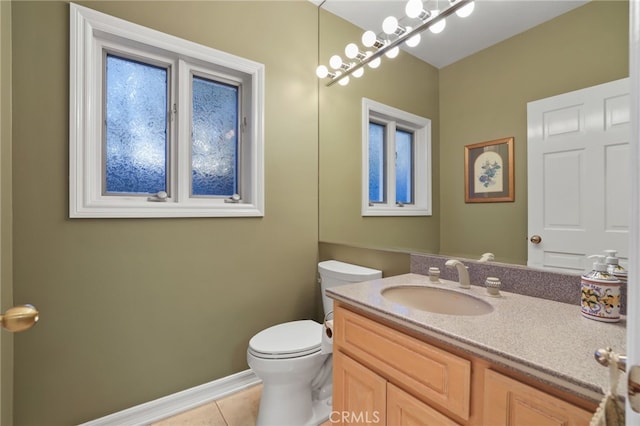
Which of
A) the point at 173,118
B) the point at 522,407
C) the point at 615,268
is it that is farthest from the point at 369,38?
→ the point at 522,407

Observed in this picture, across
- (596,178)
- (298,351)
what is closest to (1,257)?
(298,351)

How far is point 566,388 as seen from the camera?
527 millimetres

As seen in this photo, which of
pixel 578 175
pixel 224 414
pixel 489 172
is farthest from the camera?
pixel 224 414

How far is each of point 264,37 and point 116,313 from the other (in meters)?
1.74

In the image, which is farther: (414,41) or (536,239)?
(414,41)

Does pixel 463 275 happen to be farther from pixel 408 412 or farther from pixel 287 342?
pixel 287 342

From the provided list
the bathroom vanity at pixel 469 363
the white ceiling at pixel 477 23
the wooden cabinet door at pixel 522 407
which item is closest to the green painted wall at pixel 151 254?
the white ceiling at pixel 477 23

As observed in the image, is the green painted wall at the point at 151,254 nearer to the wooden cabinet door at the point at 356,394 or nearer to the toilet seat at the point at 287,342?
the toilet seat at the point at 287,342

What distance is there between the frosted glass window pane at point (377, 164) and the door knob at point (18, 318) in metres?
1.50

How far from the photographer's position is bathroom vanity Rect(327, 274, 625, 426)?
56 cm

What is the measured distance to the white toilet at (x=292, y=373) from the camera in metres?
1.32

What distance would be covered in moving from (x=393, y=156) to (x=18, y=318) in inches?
62.3

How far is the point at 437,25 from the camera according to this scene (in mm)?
1281

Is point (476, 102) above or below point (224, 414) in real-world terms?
above
